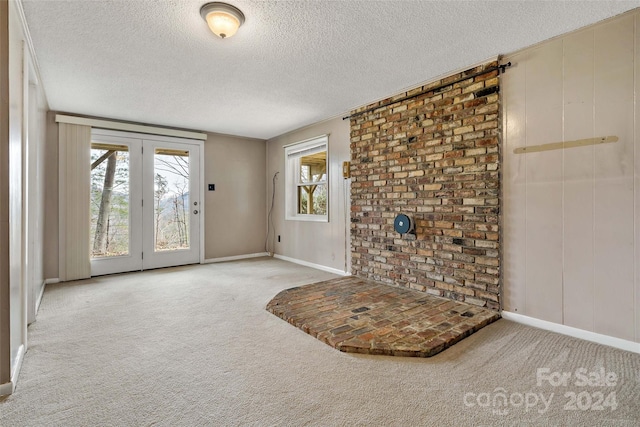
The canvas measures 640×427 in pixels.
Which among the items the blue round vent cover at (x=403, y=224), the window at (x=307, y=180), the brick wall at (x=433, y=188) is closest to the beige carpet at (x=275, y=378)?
the brick wall at (x=433, y=188)

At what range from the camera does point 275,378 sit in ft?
5.96

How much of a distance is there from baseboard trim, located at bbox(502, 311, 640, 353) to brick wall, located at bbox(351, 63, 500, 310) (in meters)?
0.19

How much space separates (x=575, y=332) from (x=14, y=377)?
3708 mm

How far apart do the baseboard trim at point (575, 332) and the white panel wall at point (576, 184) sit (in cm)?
3

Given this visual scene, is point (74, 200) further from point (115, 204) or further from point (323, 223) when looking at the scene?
point (323, 223)

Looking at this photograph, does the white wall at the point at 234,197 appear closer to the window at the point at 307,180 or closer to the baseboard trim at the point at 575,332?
the window at the point at 307,180

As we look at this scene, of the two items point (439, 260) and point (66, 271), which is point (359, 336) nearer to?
point (439, 260)

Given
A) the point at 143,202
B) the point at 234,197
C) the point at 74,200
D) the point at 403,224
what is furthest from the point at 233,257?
the point at 403,224

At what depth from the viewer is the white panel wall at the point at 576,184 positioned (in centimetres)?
212

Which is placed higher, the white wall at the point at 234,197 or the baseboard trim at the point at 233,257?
the white wall at the point at 234,197

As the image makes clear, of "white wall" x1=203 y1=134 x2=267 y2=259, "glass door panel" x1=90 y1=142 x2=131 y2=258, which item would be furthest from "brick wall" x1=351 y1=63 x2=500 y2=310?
"glass door panel" x1=90 y1=142 x2=131 y2=258

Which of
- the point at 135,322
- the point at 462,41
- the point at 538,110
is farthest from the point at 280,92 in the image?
the point at 135,322

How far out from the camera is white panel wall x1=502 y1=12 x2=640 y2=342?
2117 millimetres

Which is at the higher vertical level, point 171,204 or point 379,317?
point 171,204
